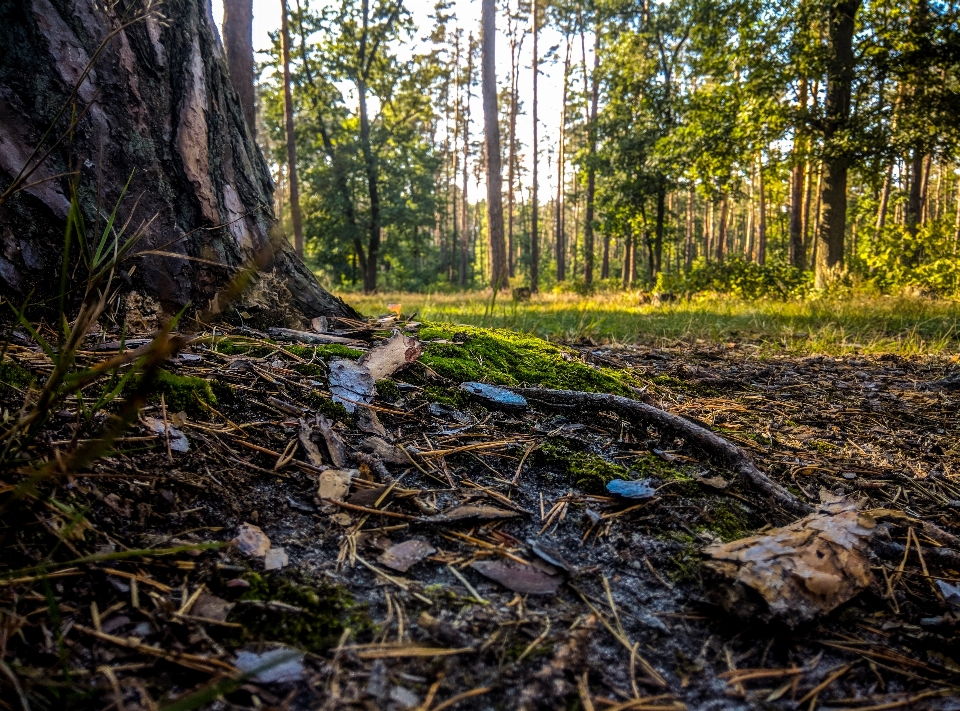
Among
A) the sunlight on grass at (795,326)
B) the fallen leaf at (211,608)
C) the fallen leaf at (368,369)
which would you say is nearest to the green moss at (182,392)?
the fallen leaf at (368,369)

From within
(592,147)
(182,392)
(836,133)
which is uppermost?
(592,147)

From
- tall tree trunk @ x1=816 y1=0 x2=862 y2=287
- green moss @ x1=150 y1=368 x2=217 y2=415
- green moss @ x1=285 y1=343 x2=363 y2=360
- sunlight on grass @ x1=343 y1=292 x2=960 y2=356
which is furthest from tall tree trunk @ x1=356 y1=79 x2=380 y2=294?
green moss @ x1=150 y1=368 x2=217 y2=415

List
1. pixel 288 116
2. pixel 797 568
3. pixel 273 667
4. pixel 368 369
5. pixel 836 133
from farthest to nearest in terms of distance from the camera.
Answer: pixel 288 116 → pixel 836 133 → pixel 368 369 → pixel 797 568 → pixel 273 667

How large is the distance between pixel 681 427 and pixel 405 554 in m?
1.15

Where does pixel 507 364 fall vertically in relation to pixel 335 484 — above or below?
above

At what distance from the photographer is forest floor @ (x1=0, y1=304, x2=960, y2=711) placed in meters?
0.83

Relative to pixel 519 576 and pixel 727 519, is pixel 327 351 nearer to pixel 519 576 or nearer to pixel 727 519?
pixel 519 576

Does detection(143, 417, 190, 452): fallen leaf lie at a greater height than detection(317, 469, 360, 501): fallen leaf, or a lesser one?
greater

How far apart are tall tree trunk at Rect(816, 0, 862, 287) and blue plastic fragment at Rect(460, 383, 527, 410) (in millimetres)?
9094

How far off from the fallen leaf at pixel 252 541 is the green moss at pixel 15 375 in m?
0.67

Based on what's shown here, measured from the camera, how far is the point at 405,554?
3.84 feet

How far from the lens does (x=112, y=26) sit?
1.96 meters

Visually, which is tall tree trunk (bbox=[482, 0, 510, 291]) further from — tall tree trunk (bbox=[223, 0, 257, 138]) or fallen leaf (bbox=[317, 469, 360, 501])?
fallen leaf (bbox=[317, 469, 360, 501])

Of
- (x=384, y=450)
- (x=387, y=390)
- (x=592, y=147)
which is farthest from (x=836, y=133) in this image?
(x=592, y=147)
